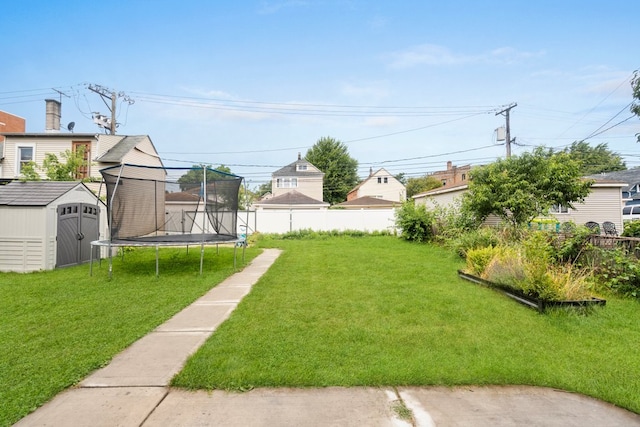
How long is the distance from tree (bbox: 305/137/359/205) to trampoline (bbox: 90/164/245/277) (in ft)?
107

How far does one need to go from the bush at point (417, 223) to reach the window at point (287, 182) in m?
20.4

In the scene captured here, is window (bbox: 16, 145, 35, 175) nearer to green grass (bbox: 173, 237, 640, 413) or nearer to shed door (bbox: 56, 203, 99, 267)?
shed door (bbox: 56, 203, 99, 267)

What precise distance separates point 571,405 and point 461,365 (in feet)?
2.44

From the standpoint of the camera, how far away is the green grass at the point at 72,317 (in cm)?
246

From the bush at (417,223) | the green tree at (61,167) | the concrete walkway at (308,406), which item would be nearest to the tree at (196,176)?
the concrete walkway at (308,406)

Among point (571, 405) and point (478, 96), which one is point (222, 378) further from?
point (478, 96)

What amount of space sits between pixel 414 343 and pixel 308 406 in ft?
4.82

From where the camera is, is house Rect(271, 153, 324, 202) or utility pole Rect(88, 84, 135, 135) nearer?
utility pole Rect(88, 84, 135, 135)

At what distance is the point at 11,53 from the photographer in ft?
42.5

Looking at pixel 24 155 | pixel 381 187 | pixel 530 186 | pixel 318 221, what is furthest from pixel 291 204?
pixel 381 187

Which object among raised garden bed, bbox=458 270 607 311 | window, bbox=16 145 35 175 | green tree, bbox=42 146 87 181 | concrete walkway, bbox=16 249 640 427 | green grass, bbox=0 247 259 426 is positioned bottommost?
concrete walkway, bbox=16 249 640 427

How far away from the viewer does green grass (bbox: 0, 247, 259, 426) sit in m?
2.46

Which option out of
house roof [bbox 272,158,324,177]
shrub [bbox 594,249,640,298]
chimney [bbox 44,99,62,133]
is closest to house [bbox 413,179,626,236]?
shrub [bbox 594,249,640,298]

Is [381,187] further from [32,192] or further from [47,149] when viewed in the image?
[32,192]
